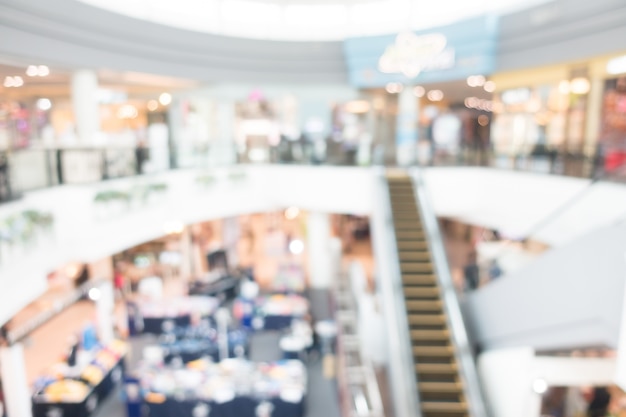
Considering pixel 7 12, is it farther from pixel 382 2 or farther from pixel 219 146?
pixel 382 2

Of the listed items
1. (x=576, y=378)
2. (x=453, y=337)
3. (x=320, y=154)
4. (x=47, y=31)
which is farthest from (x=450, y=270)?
(x=47, y=31)

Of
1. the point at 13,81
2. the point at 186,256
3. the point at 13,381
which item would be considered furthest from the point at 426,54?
the point at 13,381

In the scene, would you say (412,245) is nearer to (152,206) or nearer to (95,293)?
(152,206)

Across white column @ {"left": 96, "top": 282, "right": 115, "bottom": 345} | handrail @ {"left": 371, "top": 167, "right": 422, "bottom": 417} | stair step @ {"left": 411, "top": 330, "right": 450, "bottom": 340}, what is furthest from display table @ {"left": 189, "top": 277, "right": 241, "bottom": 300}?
stair step @ {"left": 411, "top": 330, "right": 450, "bottom": 340}

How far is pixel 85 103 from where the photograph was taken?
10.9 metres

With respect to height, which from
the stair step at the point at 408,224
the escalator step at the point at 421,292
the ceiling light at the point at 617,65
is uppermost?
the ceiling light at the point at 617,65

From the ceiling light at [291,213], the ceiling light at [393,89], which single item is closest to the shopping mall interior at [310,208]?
the ceiling light at [393,89]

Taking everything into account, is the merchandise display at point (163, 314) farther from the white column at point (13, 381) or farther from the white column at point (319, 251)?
the white column at point (13, 381)

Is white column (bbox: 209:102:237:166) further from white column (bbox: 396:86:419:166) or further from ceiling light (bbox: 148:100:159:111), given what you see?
white column (bbox: 396:86:419:166)

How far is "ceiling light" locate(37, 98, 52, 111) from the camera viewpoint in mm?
17250

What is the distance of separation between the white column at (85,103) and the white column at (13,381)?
16.0ft

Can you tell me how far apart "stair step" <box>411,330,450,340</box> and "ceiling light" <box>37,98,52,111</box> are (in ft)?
51.7

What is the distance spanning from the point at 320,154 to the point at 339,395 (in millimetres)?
6624

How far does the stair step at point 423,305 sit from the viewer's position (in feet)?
28.9
